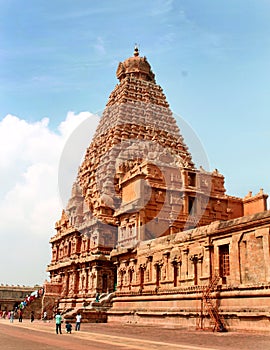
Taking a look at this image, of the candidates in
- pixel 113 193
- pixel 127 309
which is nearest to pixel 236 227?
pixel 127 309

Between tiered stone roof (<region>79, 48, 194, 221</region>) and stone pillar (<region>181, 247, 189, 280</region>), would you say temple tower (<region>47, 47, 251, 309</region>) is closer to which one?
tiered stone roof (<region>79, 48, 194, 221</region>)

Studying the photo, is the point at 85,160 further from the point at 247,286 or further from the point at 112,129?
the point at 247,286

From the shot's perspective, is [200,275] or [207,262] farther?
[200,275]

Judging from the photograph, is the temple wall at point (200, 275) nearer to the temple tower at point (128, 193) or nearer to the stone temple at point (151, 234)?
the stone temple at point (151, 234)

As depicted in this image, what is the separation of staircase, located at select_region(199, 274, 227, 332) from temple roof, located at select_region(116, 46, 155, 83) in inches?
2012

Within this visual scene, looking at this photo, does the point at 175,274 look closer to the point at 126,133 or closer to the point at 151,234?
the point at 151,234

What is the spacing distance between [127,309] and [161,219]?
12.1m

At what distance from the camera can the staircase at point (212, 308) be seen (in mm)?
25250

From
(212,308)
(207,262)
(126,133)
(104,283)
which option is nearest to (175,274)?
(207,262)

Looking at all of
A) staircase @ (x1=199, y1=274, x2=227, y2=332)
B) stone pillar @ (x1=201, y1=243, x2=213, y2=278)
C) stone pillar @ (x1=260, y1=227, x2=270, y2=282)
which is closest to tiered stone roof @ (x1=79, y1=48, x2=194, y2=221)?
stone pillar @ (x1=201, y1=243, x2=213, y2=278)

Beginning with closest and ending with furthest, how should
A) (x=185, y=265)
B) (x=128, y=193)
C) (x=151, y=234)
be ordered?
(x=185, y=265), (x=151, y=234), (x=128, y=193)

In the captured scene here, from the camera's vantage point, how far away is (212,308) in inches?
1035

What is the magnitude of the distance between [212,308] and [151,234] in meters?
19.4

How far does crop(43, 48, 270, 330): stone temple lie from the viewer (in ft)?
85.1
